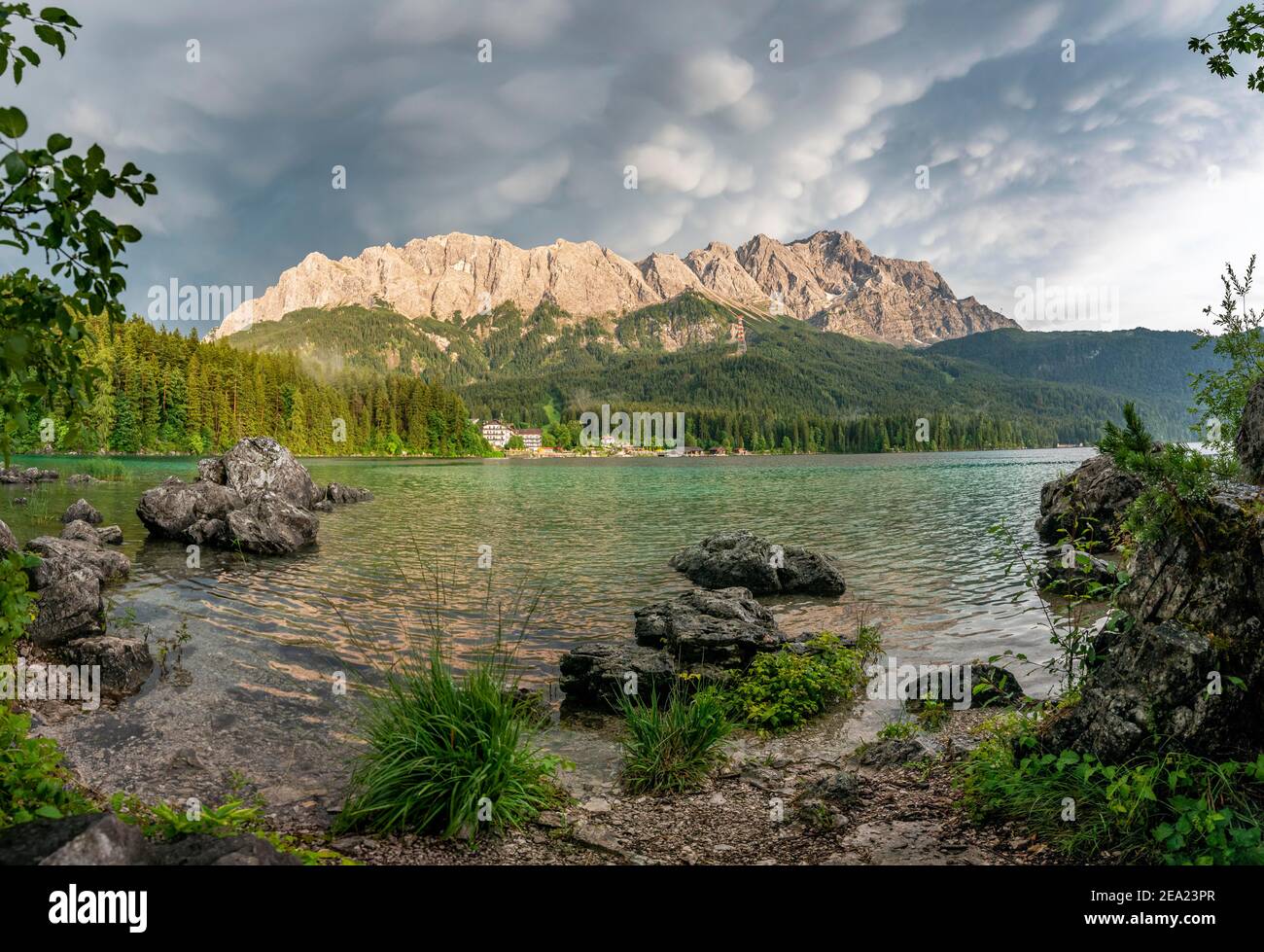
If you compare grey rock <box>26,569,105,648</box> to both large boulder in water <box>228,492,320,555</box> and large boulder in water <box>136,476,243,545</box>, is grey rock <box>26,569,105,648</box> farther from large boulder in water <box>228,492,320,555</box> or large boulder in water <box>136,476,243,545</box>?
large boulder in water <box>136,476,243,545</box>

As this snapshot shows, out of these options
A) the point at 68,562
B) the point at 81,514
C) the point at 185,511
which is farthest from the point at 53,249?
the point at 81,514

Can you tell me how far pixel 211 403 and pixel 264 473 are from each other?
95480 mm

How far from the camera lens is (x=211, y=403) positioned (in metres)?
119

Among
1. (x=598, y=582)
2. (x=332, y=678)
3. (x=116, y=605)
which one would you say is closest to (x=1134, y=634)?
(x=332, y=678)

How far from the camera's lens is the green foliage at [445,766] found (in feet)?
19.5

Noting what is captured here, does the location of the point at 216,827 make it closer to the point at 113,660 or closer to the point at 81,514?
the point at 113,660

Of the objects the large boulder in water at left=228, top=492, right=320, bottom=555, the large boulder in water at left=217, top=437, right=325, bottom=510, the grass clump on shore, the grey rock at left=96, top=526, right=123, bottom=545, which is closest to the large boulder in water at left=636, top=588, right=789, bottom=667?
the large boulder in water at left=228, top=492, right=320, bottom=555

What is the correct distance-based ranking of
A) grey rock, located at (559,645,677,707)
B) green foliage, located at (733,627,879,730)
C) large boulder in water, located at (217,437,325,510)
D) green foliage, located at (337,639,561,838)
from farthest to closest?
large boulder in water, located at (217,437,325,510)
grey rock, located at (559,645,677,707)
green foliage, located at (733,627,879,730)
green foliage, located at (337,639,561,838)

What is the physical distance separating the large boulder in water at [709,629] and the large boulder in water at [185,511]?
23338mm

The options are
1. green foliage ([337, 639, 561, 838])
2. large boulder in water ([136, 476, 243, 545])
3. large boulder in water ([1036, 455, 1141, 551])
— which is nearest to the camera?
green foliage ([337, 639, 561, 838])

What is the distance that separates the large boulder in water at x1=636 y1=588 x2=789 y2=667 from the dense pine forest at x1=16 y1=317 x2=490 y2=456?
321ft

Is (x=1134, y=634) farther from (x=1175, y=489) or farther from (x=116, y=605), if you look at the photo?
(x=116, y=605)

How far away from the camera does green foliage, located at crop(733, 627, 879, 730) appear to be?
10.5 m

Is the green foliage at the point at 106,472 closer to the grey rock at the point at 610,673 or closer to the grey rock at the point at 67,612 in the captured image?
the grey rock at the point at 67,612
